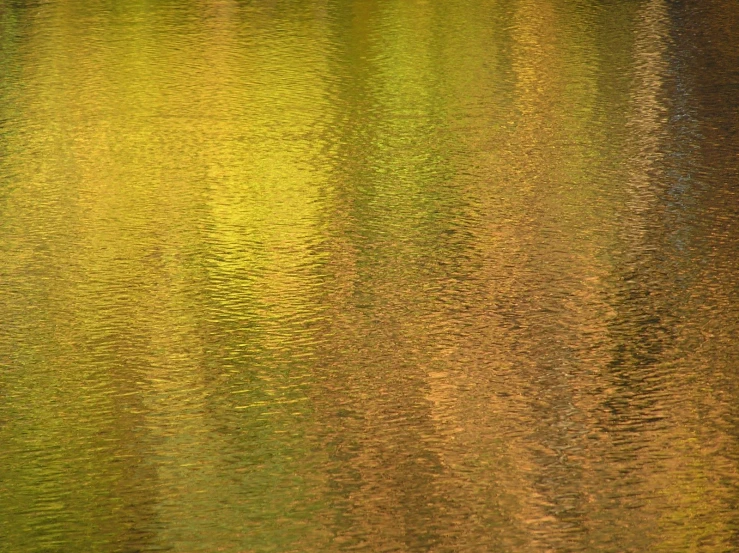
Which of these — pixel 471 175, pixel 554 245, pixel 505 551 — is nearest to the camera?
pixel 505 551

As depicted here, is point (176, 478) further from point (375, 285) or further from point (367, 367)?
point (375, 285)

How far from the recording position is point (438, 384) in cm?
159

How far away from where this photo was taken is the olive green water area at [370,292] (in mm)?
1323

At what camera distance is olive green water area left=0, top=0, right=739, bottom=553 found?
1.32 m

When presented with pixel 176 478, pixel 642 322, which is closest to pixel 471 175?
pixel 642 322

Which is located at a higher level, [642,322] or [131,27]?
[131,27]

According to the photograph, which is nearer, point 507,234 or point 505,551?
point 505,551

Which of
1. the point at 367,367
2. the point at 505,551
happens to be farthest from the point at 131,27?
the point at 505,551

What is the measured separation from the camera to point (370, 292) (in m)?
1.88

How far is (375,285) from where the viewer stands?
1.90 m

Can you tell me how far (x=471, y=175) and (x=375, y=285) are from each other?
0.53 meters

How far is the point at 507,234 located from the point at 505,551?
3.11ft

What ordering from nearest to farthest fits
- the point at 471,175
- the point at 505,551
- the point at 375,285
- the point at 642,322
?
1. the point at 505,551
2. the point at 642,322
3. the point at 375,285
4. the point at 471,175

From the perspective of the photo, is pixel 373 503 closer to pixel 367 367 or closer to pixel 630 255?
pixel 367 367
